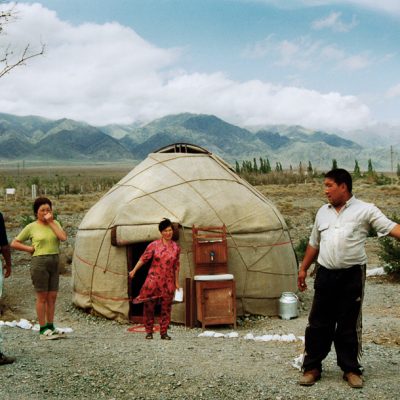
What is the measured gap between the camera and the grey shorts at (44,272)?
600 centimetres

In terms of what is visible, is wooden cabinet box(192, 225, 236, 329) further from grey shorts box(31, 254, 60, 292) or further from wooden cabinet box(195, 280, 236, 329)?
grey shorts box(31, 254, 60, 292)

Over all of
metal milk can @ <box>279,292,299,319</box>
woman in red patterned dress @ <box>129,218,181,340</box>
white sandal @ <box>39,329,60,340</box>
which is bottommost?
metal milk can @ <box>279,292,299,319</box>

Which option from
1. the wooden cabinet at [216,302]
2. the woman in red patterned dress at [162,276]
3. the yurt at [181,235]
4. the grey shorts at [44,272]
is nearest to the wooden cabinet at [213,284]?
the wooden cabinet at [216,302]

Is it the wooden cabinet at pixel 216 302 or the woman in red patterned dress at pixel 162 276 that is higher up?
the woman in red patterned dress at pixel 162 276

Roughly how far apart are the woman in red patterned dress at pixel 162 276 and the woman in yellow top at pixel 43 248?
96 cm

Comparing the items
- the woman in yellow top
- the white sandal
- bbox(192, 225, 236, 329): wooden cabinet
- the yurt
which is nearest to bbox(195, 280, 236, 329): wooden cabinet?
bbox(192, 225, 236, 329): wooden cabinet

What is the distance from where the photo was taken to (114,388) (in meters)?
4.61

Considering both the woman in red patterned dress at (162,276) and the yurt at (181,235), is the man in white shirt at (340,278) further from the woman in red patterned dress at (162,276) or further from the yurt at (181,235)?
the yurt at (181,235)

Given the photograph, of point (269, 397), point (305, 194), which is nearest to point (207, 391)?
point (269, 397)

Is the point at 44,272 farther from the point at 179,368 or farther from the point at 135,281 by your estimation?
the point at 135,281

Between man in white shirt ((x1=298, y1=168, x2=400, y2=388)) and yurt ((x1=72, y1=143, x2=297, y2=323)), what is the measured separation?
3761mm

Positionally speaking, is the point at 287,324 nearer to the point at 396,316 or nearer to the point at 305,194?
the point at 396,316

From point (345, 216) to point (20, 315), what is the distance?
19.9 feet

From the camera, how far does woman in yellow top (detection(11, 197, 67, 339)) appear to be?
19.6 ft
